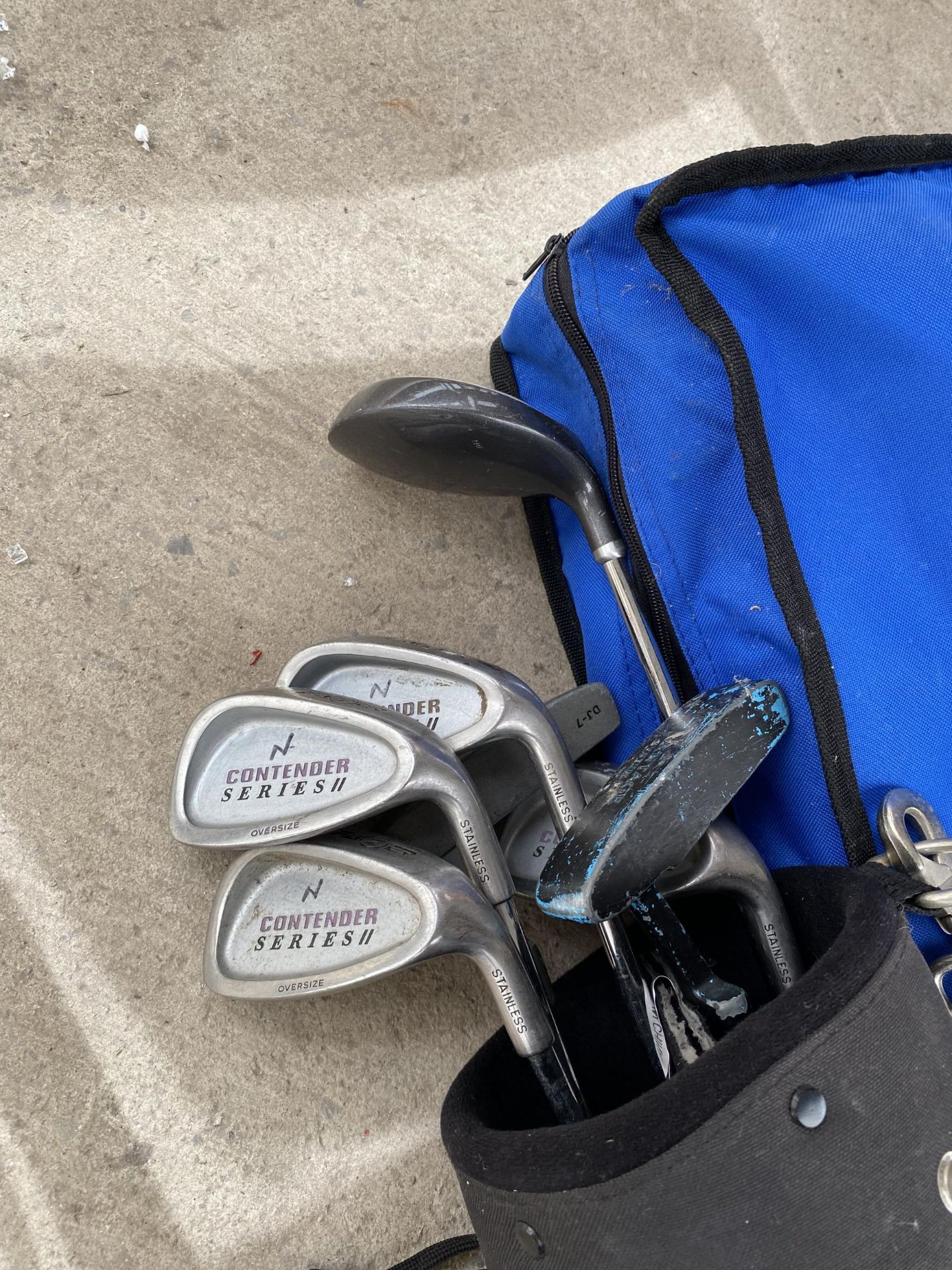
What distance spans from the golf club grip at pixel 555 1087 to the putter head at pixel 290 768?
0.34 m

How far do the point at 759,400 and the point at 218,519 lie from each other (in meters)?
0.77

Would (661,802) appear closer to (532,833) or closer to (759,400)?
(532,833)

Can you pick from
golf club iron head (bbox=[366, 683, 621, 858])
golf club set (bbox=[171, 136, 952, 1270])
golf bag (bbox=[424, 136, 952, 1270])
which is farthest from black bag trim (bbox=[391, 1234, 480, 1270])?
golf club iron head (bbox=[366, 683, 621, 858])

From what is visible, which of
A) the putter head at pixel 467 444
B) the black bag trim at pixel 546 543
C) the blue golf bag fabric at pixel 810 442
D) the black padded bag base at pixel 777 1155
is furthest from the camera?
the black bag trim at pixel 546 543

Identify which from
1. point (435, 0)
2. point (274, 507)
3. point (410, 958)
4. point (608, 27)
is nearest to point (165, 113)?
point (435, 0)

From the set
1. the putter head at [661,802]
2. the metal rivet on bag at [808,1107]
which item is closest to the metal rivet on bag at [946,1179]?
the metal rivet on bag at [808,1107]

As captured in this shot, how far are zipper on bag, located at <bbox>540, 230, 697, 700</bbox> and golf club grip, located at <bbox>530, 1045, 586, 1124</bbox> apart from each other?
50cm

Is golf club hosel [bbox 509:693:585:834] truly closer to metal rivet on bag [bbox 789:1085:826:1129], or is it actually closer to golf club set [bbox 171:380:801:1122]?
golf club set [bbox 171:380:801:1122]

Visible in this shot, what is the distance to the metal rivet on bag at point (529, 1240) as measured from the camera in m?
0.90

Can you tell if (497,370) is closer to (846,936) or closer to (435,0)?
(435,0)

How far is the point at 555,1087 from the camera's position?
3.63 ft

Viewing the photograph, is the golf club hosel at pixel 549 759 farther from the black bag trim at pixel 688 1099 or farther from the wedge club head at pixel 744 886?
the black bag trim at pixel 688 1099

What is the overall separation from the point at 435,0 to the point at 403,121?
234mm

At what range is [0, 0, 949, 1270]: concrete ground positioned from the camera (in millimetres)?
1229
